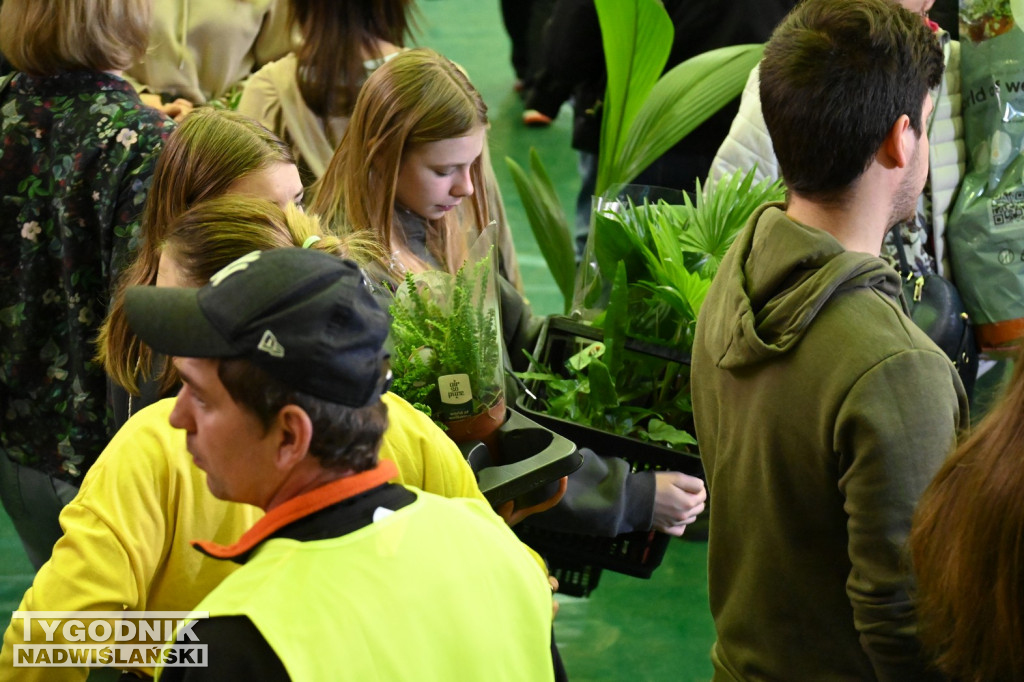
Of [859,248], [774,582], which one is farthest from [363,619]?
[859,248]

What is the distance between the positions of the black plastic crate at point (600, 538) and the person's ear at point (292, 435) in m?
0.89

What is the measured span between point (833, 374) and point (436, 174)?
1.13 m

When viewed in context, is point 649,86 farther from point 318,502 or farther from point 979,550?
point 318,502

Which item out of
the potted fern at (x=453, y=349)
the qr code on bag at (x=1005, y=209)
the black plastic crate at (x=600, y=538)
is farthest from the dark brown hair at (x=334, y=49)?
the qr code on bag at (x=1005, y=209)

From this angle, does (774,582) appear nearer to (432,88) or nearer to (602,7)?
(432,88)

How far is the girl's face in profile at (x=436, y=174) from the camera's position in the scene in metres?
2.32

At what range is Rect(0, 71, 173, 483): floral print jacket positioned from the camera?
214cm

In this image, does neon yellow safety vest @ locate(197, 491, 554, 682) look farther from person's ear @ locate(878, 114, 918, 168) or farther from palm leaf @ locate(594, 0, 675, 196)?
palm leaf @ locate(594, 0, 675, 196)

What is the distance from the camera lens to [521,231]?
5449 millimetres

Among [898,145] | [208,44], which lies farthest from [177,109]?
[898,145]

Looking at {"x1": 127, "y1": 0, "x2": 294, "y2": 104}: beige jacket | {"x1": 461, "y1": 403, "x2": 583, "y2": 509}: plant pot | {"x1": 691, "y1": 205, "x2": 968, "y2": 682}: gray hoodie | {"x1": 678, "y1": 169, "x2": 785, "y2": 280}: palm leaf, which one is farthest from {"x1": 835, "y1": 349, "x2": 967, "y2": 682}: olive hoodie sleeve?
{"x1": 127, "y1": 0, "x2": 294, "y2": 104}: beige jacket

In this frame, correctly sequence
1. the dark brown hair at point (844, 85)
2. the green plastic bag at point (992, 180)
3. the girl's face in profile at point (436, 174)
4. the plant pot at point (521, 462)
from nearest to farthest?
the dark brown hair at point (844, 85), the plant pot at point (521, 462), the girl's face in profile at point (436, 174), the green plastic bag at point (992, 180)

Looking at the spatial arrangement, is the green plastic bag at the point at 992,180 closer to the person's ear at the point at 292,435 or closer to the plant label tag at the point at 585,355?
the plant label tag at the point at 585,355

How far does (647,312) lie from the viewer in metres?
2.18
